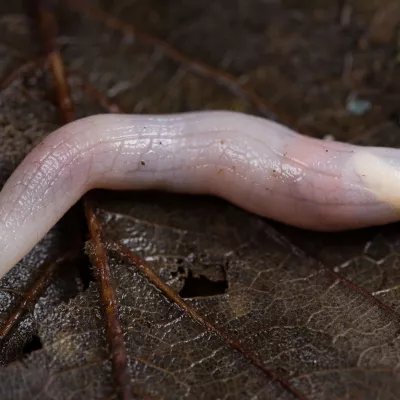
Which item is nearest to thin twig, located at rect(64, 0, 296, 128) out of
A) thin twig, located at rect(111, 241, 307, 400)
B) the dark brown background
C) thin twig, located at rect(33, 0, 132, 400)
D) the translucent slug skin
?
the dark brown background

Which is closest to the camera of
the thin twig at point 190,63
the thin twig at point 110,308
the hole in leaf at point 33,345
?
the thin twig at point 110,308

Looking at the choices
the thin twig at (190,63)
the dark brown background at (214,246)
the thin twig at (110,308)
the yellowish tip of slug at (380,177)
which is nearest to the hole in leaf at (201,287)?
the dark brown background at (214,246)

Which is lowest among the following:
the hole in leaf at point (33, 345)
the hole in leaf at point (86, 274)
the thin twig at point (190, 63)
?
the hole in leaf at point (33, 345)

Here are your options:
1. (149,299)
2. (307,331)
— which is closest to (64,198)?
(149,299)

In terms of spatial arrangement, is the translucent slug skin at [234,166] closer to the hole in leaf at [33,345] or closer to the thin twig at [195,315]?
the thin twig at [195,315]

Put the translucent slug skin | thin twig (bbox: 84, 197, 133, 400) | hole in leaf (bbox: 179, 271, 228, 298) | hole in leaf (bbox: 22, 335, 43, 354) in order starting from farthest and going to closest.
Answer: the translucent slug skin → hole in leaf (bbox: 179, 271, 228, 298) → hole in leaf (bbox: 22, 335, 43, 354) → thin twig (bbox: 84, 197, 133, 400)

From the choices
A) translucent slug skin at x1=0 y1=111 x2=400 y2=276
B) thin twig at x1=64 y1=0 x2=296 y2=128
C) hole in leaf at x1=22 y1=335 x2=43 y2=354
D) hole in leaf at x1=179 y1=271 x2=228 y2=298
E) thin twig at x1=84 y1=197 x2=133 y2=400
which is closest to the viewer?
thin twig at x1=84 y1=197 x2=133 y2=400

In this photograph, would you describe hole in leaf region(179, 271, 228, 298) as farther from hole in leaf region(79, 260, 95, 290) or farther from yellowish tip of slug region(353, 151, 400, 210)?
yellowish tip of slug region(353, 151, 400, 210)

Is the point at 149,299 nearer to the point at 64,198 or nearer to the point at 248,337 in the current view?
the point at 248,337
